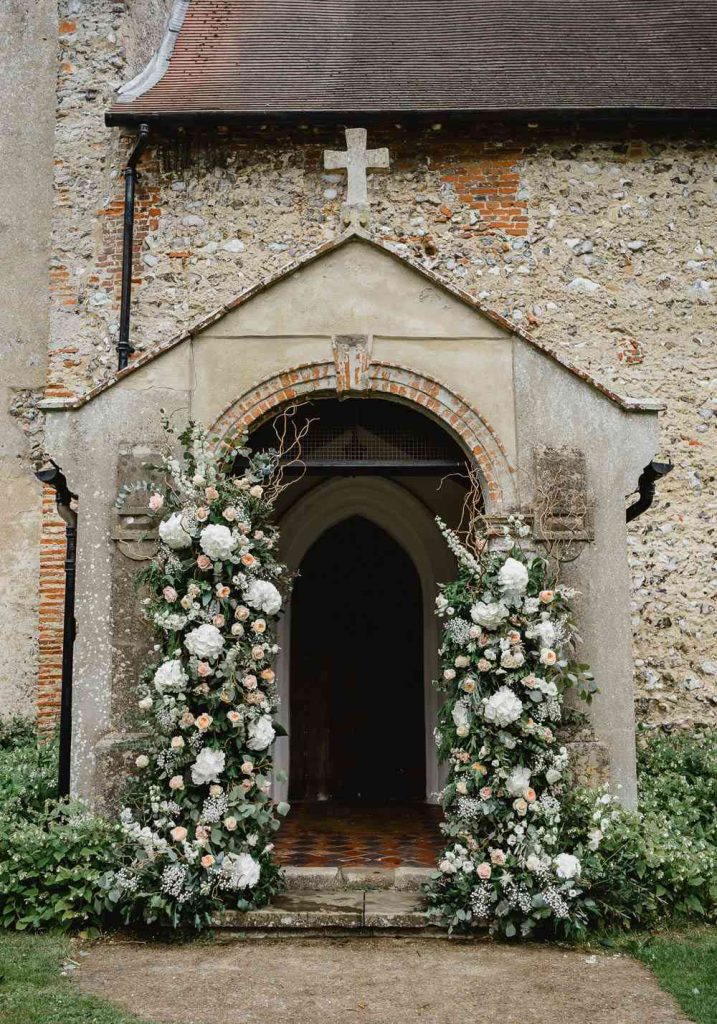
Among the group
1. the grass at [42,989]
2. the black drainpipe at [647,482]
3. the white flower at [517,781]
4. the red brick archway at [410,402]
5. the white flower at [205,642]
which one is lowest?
the grass at [42,989]

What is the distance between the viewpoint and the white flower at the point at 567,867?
5.34 m

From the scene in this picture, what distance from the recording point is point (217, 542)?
5637mm

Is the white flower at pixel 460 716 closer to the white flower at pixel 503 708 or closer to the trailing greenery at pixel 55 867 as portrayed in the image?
the white flower at pixel 503 708

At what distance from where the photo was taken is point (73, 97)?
32.5 ft

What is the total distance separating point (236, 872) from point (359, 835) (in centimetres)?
225

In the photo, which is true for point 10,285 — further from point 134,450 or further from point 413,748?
point 413,748

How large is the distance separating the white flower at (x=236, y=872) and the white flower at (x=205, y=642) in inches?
45.1

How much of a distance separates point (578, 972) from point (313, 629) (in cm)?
499

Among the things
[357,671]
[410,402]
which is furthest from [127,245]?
[357,671]

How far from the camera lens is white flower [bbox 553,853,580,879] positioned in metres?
5.34

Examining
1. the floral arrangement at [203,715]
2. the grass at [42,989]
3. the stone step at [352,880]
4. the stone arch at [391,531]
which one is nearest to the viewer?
the grass at [42,989]

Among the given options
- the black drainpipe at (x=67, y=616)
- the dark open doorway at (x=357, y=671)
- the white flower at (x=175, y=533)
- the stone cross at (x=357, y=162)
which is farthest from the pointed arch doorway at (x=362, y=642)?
the white flower at (x=175, y=533)

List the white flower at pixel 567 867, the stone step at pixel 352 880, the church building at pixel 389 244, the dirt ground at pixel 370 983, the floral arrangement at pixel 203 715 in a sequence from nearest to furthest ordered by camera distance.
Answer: the dirt ground at pixel 370 983, the white flower at pixel 567 867, the floral arrangement at pixel 203 715, the stone step at pixel 352 880, the church building at pixel 389 244

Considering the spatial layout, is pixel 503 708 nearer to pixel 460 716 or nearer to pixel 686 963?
pixel 460 716
